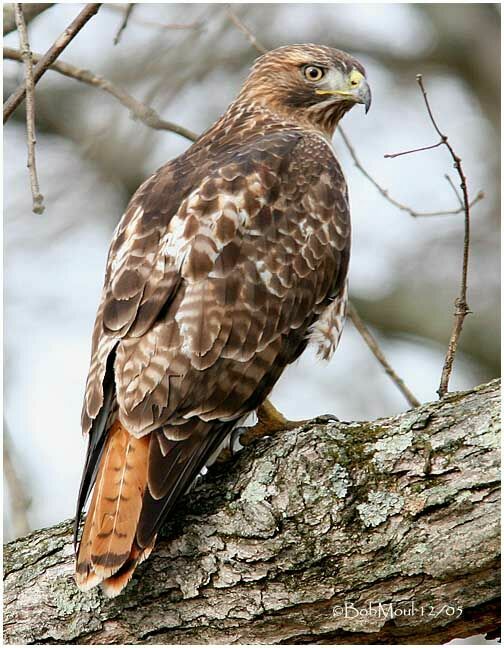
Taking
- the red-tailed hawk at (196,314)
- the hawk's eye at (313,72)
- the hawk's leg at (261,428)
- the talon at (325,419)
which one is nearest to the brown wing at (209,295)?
the red-tailed hawk at (196,314)

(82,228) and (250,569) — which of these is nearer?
(250,569)

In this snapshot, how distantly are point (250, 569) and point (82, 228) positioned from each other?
15.3 feet

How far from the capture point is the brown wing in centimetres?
360

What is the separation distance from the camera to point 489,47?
827cm

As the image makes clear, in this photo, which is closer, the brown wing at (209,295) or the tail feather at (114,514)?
the tail feather at (114,514)

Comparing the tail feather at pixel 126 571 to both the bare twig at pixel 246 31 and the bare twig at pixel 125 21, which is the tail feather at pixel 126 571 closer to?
the bare twig at pixel 125 21

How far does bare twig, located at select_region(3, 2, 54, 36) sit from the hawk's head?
1091mm

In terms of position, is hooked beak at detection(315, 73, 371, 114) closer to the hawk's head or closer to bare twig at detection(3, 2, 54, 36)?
the hawk's head

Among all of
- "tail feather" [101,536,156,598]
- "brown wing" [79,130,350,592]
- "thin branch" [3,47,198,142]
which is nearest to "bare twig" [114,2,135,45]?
"thin branch" [3,47,198,142]

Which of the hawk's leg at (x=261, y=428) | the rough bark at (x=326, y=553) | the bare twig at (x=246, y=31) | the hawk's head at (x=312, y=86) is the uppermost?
the bare twig at (x=246, y=31)

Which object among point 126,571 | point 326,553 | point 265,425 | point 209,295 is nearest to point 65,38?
point 209,295

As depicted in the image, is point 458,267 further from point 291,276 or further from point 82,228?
point 291,276

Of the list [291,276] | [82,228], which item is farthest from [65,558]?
[82,228]

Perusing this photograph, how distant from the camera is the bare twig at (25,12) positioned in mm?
4793
